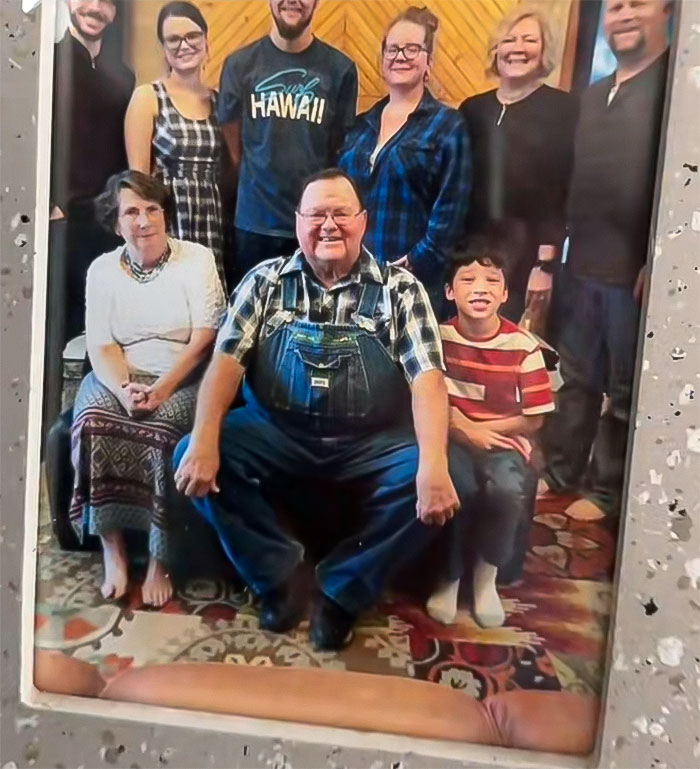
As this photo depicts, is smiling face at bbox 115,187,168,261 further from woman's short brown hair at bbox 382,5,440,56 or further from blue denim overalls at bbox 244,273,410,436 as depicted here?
woman's short brown hair at bbox 382,5,440,56

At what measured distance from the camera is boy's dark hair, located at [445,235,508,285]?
613 mm

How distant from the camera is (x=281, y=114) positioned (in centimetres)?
62

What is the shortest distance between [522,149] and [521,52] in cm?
6

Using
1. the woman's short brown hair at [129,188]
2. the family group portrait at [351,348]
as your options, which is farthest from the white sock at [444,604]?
the woman's short brown hair at [129,188]

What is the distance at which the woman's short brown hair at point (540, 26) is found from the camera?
1.94 ft

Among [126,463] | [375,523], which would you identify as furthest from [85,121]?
[375,523]

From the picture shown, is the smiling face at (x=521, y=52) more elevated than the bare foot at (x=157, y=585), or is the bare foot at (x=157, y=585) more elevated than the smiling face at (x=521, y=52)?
the smiling face at (x=521, y=52)

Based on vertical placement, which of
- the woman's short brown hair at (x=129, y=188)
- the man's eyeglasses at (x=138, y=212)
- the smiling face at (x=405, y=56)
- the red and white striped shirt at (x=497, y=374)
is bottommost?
the red and white striped shirt at (x=497, y=374)

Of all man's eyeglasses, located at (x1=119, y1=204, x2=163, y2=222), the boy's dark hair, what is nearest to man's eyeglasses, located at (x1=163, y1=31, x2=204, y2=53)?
man's eyeglasses, located at (x1=119, y1=204, x2=163, y2=222)

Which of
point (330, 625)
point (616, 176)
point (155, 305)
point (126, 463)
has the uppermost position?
point (616, 176)

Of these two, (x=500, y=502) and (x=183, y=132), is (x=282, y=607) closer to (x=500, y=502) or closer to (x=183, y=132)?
(x=500, y=502)

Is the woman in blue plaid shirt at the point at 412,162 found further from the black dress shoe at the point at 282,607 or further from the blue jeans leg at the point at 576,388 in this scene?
the black dress shoe at the point at 282,607

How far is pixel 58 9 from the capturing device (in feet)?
2.07

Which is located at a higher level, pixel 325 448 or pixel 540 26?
pixel 540 26
